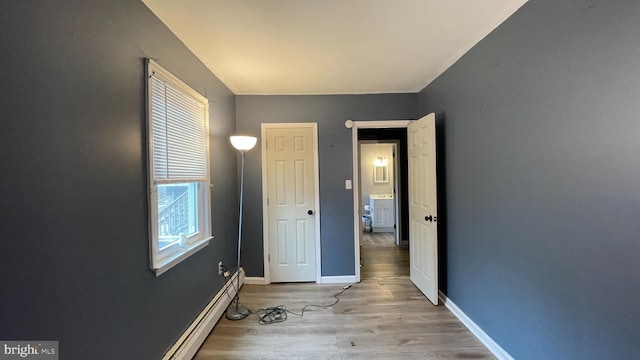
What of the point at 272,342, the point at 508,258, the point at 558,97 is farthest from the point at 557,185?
the point at 272,342

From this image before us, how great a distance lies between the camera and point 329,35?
2102 millimetres

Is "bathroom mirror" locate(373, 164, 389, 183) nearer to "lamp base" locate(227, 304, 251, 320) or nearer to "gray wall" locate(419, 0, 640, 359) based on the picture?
"gray wall" locate(419, 0, 640, 359)

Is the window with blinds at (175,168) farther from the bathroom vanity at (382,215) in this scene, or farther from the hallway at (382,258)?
the bathroom vanity at (382,215)

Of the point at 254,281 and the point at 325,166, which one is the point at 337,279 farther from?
the point at 325,166

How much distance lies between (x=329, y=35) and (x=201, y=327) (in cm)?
257

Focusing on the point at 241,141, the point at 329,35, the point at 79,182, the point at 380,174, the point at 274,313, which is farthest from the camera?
the point at 380,174

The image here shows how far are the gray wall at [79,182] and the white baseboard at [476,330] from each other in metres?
2.35

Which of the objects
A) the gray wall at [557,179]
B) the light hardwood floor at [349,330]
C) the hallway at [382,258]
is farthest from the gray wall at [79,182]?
the hallway at [382,258]

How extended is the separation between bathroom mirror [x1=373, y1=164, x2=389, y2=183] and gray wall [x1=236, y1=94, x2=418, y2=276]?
12.5ft

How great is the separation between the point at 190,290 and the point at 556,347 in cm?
244

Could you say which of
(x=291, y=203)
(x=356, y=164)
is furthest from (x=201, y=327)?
(x=356, y=164)

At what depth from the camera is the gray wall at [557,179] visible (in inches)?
47.2

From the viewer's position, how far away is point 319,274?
3.58m

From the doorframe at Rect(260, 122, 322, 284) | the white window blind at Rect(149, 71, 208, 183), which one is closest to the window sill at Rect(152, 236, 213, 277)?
the white window blind at Rect(149, 71, 208, 183)
